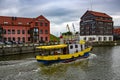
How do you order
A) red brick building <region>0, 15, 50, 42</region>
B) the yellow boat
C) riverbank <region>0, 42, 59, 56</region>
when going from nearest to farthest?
1. the yellow boat
2. riverbank <region>0, 42, 59, 56</region>
3. red brick building <region>0, 15, 50, 42</region>

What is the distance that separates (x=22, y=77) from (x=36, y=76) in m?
1.92

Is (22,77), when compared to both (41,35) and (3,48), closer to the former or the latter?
(3,48)

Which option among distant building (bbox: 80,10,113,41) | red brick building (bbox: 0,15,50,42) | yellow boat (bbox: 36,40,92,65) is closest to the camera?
yellow boat (bbox: 36,40,92,65)

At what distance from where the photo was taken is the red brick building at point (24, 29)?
80.4 meters

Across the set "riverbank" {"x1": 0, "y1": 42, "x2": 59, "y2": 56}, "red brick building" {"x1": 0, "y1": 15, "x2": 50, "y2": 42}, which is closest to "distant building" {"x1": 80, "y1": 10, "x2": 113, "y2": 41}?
"red brick building" {"x1": 0, "y1": 15, "x2": 50, "y2": 42}

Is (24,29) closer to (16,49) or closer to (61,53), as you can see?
(16,49)

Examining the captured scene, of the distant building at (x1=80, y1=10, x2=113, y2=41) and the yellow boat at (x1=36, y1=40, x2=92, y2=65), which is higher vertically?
the distant building at (x1=80, y1=10, x2=113, y2=41)

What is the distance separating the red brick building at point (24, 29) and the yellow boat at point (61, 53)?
4188cm

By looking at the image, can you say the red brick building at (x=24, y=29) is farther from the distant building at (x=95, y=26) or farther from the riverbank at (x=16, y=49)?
the distant building at (x=95, y=26)

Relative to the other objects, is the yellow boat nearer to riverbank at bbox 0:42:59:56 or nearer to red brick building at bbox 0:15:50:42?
riverbank at bbox 0:42:59:56

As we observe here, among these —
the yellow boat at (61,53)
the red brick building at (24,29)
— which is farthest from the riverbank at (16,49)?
the yellow boat at (61,53)

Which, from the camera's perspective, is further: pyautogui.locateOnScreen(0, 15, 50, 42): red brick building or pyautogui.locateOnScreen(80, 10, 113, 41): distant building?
pyautogui.locateOnScreen(80, 10, 113, 41): distant building

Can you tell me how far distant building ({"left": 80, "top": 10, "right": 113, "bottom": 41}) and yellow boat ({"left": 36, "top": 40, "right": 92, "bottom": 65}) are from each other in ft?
222

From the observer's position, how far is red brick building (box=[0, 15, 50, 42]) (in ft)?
264
